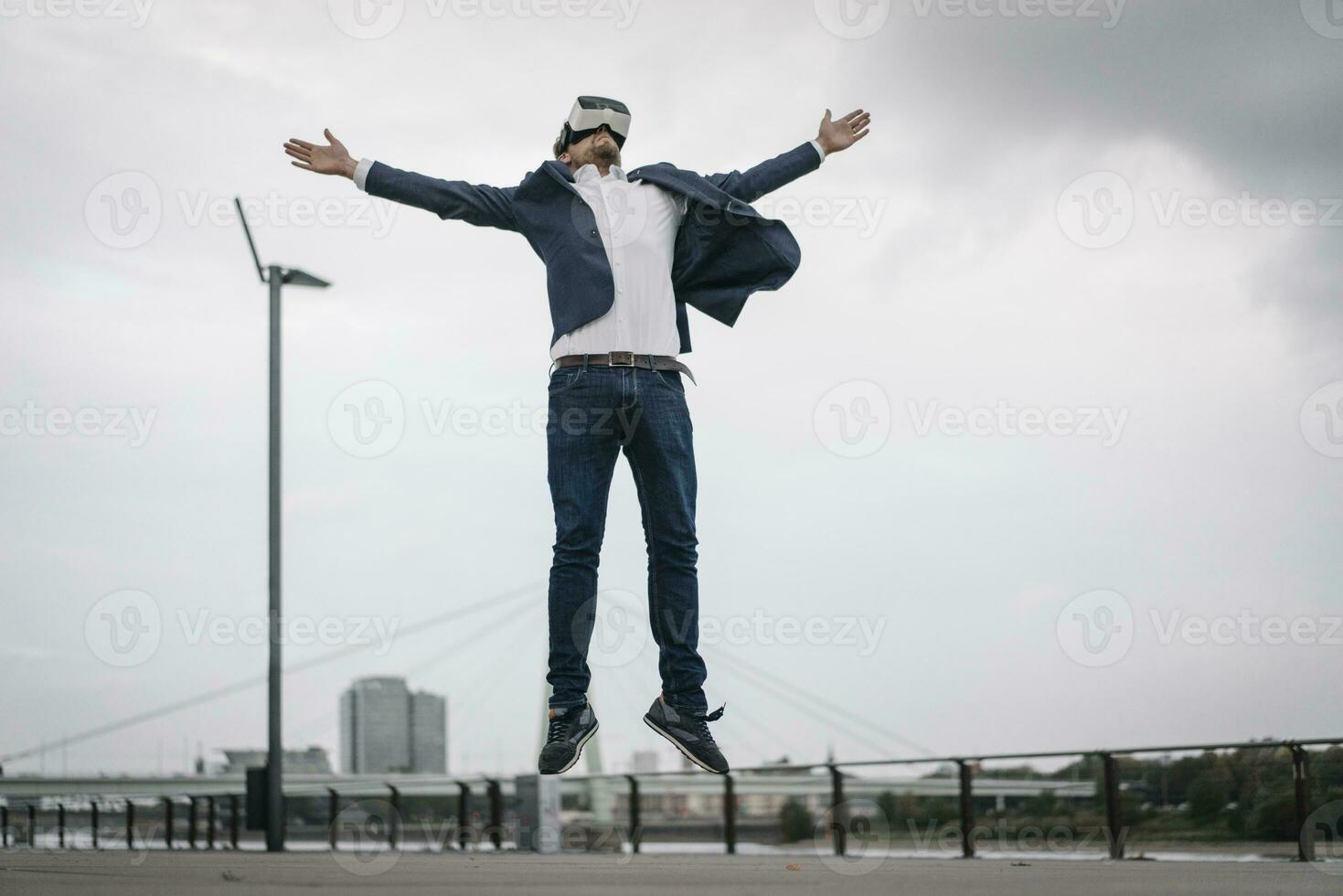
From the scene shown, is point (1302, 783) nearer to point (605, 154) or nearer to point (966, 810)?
point (966, 810)

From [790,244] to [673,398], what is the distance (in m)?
0.74

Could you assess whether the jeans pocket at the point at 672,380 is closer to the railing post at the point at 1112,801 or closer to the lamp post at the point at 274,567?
the railing post at the point at 1112,801

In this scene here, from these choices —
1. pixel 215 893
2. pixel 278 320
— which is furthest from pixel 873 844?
pixel 215 893

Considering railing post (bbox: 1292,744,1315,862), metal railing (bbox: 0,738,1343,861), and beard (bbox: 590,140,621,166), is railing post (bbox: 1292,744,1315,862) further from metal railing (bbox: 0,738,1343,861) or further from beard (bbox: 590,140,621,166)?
beard (bbox: 590,140,621,166)

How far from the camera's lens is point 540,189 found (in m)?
5.33

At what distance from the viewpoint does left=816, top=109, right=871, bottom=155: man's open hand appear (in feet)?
18.2

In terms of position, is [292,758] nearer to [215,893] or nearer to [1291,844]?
[1291,844]

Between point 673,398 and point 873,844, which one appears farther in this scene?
point 873,844

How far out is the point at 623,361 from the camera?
511cm

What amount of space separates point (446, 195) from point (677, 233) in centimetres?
86

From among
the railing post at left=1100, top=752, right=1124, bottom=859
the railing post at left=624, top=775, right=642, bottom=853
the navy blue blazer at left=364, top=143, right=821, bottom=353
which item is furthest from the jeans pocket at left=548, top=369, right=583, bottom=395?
the railing post at left=624, top=775, right=642, bottom=853

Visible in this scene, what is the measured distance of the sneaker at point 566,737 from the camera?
507 cm

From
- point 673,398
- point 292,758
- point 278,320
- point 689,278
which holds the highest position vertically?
point 278,320

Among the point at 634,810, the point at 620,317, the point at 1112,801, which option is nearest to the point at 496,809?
the point at 634,810
